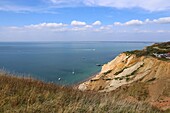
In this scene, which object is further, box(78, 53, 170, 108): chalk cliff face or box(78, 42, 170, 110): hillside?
box(78, 53, 170, 108): chalk cliff face

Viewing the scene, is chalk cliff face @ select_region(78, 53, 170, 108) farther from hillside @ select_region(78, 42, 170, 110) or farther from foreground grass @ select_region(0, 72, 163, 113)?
foreground grass @ select_region(0, 72, 163, 113)

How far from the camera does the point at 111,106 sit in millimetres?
7152

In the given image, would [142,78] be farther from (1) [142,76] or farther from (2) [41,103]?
(2) [41,103]

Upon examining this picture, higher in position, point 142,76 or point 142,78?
point 142,76

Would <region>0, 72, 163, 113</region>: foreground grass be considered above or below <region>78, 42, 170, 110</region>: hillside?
above

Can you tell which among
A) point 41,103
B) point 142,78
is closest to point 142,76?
point 142,78

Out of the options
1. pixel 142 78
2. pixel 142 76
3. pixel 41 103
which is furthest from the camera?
pixel 142 76

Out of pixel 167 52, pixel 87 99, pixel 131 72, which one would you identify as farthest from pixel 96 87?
pixel 87 99

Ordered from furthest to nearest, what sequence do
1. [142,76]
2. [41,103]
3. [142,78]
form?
1. [142,76]
2. [142,78]
3. [41,103]

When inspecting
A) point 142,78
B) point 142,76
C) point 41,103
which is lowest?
point 142,78

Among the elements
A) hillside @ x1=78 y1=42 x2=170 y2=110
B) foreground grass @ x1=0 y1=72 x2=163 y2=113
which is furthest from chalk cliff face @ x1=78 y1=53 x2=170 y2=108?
foreground grass @ x1=0 y1=72 x2=163 y2=113

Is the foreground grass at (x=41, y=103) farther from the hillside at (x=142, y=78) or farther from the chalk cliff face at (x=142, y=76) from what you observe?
the chalk cliff face at (x=142, y=76)

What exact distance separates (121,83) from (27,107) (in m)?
35.0

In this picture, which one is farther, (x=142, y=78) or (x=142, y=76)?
(x=142, y=76)
